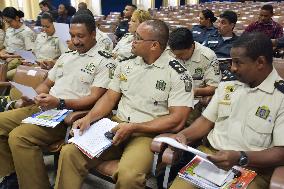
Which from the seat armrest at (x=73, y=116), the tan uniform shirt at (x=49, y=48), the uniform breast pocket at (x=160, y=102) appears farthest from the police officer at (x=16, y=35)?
the uniform breast pocket at (x=160, y=102)

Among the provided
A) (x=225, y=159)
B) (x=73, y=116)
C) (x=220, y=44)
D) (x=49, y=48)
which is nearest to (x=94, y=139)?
(x=73, y=116)

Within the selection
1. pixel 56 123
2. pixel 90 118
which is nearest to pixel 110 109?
pixel 90 118

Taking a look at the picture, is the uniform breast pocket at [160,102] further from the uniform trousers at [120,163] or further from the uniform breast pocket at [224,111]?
the uniform breast pocket at [224,111]

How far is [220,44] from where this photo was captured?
3680 millimetres

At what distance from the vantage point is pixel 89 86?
2434 millimetres

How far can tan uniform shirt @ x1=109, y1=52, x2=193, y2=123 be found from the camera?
1.99 metres

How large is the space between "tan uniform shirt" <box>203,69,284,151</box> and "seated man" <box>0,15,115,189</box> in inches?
35.4

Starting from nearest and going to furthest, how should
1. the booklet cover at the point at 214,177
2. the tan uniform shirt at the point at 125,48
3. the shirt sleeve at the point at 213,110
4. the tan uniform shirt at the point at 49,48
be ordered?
the booklet cover at the point at 214,177, the shirt sleeve at the point at 213,110, the tan uniform shirt at the point at 125,48, the tan uniform shirt at the point at 49,48

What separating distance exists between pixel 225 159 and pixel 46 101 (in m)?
1.22

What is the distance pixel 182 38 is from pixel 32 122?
1239 millimetres

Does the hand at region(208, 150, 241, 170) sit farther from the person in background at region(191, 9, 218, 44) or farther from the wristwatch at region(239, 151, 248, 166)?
the person in background at region(191, 9, 218, 44)

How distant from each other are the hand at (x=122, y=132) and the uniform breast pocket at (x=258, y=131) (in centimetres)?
61

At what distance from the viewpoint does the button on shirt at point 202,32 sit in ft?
14.2

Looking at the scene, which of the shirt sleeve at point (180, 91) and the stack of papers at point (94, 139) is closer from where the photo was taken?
the stack of papers at point (94, 139)
